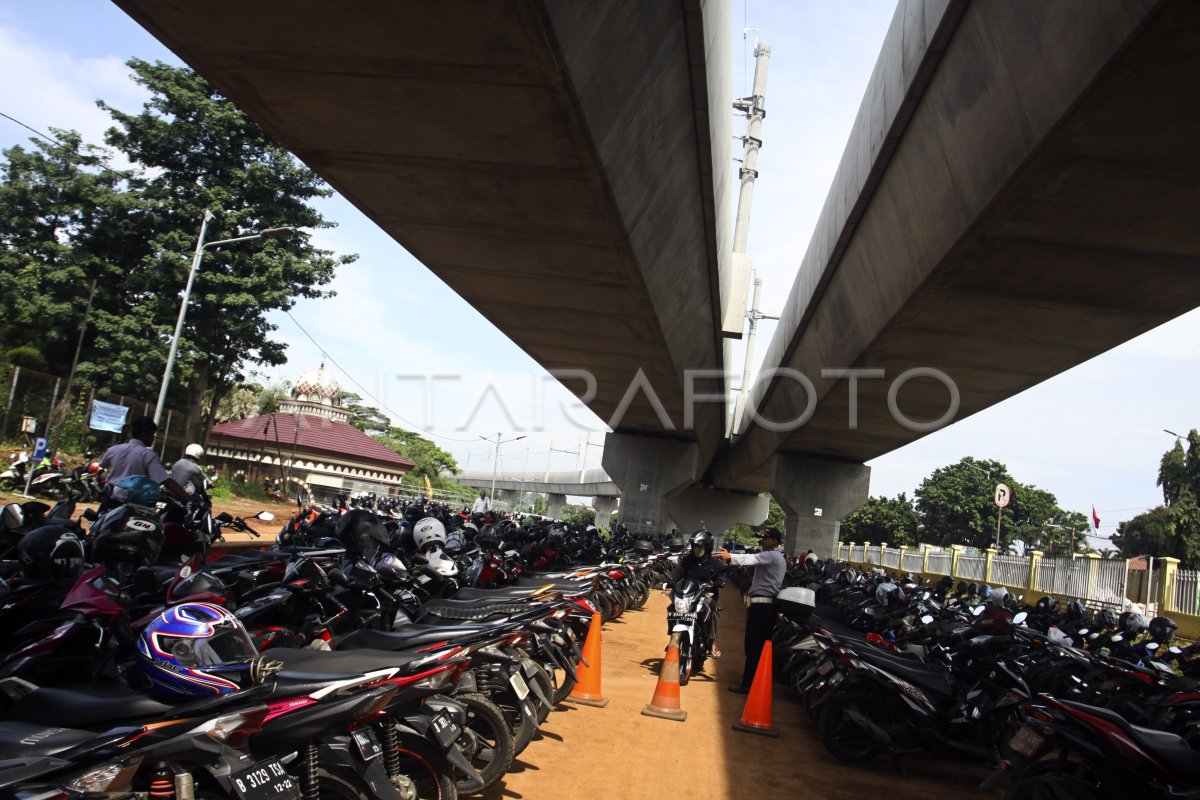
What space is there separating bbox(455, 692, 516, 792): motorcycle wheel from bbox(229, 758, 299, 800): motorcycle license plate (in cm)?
161

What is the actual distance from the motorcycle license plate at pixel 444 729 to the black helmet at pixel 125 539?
190cm

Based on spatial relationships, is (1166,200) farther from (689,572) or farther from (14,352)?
(14,352)

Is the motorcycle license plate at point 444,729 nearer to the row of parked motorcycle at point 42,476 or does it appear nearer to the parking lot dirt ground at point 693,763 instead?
the parking lot dirt ground at point 693,763

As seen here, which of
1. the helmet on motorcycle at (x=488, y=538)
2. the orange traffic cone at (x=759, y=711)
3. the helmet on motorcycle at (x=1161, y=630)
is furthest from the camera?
the helmet on motorcycle at (x=488, y=538)

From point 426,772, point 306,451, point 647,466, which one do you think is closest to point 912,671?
point 426,772

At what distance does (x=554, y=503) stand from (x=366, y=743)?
272 feet

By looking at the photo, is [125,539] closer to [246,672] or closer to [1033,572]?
[246,672]

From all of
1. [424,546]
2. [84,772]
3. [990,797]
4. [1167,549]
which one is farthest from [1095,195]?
[1167,549]

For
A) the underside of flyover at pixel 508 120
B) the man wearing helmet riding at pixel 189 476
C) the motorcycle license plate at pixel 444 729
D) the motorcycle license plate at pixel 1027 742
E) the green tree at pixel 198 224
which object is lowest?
the motorcycle license plate at pixel 444 729

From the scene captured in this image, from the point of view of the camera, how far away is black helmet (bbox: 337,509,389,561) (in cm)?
689

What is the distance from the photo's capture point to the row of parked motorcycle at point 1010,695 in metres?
4.30

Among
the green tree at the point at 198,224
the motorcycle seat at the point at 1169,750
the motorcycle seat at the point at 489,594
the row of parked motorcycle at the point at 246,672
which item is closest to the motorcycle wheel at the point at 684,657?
the motorcycle seat at the point at 489,594

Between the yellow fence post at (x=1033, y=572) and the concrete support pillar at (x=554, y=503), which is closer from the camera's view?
the yellow fence post at (x=1033, y=572)

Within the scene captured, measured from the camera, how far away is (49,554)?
4781 mm
